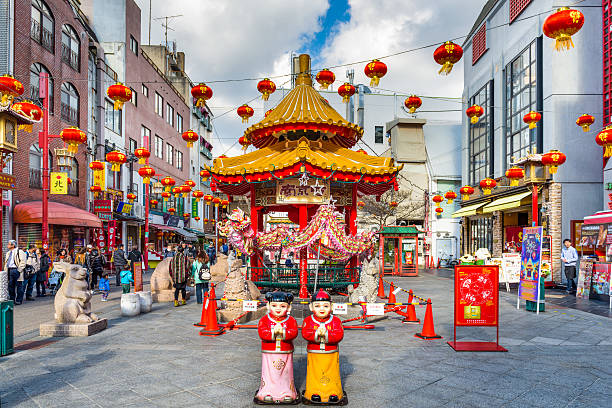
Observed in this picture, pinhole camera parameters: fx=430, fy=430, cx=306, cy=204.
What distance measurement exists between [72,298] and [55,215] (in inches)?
471

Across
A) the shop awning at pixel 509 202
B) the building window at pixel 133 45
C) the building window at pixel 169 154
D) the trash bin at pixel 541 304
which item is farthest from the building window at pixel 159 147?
the trash bin at pixel 541 304

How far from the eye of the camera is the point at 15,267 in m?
13.5

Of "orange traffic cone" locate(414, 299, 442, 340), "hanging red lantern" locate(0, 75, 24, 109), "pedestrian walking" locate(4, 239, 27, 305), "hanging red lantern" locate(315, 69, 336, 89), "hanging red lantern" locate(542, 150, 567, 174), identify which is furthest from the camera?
"hanging red lantern" locate(542, 150, 567, 174)

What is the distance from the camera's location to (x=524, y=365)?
23.5ft

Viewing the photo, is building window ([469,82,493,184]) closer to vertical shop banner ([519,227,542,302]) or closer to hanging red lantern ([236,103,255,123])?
vertical shop banner ([519,227,542,302])

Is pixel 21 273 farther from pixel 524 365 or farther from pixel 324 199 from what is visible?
pixel 524 365

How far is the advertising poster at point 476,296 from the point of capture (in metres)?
8.38

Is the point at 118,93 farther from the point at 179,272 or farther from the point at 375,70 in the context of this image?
the point at 375,70

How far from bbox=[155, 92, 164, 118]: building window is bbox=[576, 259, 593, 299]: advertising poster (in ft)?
109

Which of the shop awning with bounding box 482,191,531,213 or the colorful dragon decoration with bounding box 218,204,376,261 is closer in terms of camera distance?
the colorful dragon decoration with bounding box 218,204,376,261

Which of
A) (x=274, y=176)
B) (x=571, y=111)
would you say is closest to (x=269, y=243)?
(x=274, y=176)

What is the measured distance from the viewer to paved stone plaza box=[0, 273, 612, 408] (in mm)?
5633

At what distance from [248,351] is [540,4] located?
20.8m

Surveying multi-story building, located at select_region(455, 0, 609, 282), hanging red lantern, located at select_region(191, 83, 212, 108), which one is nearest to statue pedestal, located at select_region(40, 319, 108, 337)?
hanging red lantern, located at select_region(191, 83, 212, 108)
